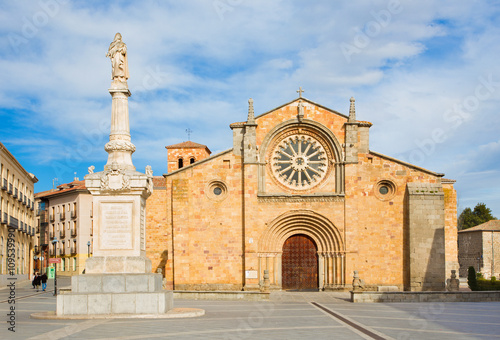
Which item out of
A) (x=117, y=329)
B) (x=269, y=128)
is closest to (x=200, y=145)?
(x=269, y=128)

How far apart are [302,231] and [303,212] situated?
115cm

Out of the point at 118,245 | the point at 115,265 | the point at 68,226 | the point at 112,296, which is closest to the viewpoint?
the point at 112,296

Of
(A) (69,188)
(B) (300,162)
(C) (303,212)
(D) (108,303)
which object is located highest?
(A) (69,188)

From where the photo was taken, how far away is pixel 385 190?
3391cm

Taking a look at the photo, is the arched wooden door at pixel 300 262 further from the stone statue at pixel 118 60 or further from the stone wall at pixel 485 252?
the stone wall at pixel 485 252

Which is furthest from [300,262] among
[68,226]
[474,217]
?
[474,217]

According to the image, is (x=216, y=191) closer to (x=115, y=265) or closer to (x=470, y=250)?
(x=115, y=265)

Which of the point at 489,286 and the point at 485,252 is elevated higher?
the point at 485,252

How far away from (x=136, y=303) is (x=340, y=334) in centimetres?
528

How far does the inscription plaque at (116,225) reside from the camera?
15.7m

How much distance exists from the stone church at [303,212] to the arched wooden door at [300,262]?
0.18ft

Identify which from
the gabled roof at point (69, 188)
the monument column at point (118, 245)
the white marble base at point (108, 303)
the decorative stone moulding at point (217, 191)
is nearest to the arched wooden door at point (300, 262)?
the decorative stone moulding at point (217, 191)

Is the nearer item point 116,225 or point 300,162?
point 116,225

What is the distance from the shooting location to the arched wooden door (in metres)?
33.9
